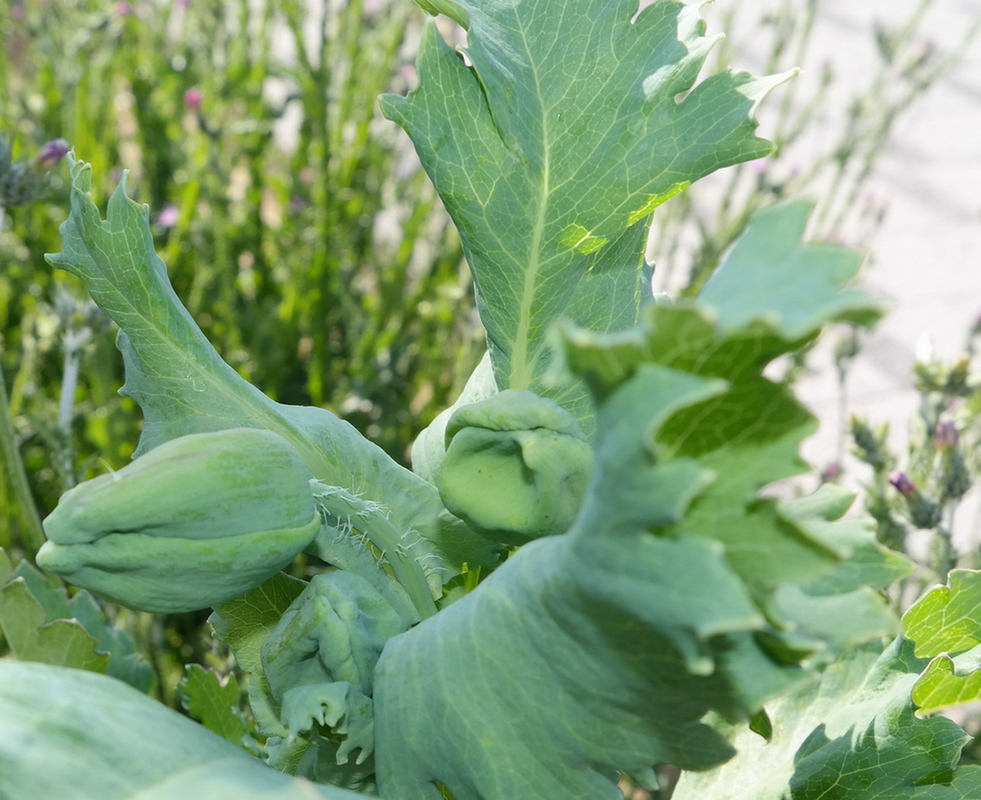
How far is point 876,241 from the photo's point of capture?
2.35 m

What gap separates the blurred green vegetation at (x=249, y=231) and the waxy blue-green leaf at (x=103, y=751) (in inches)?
29.7

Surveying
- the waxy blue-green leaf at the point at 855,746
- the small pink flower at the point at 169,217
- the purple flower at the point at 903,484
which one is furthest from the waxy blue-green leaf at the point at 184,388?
the small pink flower at the point at 169,217

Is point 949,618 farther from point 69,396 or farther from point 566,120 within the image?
point 69,396

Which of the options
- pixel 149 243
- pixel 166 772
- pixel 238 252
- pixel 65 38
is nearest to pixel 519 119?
pixel 149 243

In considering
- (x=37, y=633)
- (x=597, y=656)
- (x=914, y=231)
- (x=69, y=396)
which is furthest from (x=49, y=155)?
(x=914, y=231)

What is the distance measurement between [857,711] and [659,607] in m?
0.23

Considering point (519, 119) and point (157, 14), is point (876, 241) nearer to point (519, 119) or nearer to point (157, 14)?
point (157, 14)

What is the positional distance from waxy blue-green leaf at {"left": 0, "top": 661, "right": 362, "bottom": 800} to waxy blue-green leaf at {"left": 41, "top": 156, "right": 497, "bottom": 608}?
118mm

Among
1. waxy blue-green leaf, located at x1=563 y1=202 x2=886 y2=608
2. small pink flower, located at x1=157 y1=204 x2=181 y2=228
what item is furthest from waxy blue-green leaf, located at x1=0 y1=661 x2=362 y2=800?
small pink flower, located at x1=157 y1=204 x2=181 y2=228

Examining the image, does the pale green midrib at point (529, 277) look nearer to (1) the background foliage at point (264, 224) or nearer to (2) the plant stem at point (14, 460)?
(2) the plant stem at point (14, 460)

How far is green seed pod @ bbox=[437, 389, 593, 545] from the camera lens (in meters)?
0.36

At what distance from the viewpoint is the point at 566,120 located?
0.43 metres

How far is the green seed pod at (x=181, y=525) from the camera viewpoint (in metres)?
0.32

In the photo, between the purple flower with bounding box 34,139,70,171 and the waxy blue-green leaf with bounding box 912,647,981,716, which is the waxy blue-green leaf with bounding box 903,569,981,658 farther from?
the purple flower with bounding box 34,139,70,171
